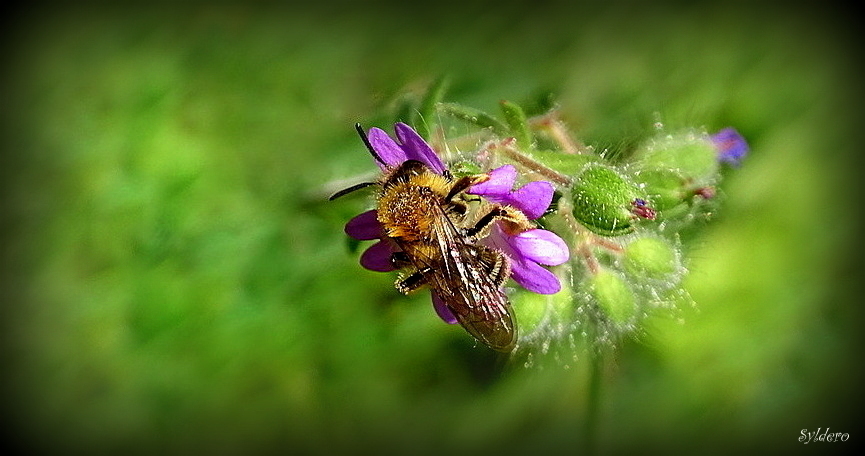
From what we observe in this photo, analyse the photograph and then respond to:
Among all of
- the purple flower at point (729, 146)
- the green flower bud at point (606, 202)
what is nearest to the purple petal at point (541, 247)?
the green flower bud at point (606, 202)

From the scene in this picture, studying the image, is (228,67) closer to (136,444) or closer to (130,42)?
(130,42)

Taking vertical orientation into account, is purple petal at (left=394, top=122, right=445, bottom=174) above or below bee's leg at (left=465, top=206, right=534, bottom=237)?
above

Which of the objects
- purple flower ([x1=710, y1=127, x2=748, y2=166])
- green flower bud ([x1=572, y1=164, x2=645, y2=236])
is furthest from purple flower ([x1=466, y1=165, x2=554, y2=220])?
purple flower ([x1=710, y1=127, x2=748, y2=166])

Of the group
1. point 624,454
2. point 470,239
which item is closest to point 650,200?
point 470,239

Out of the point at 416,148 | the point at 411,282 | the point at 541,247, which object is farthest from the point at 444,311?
the point at 416,148

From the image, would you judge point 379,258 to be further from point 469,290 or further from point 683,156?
point 683,156
